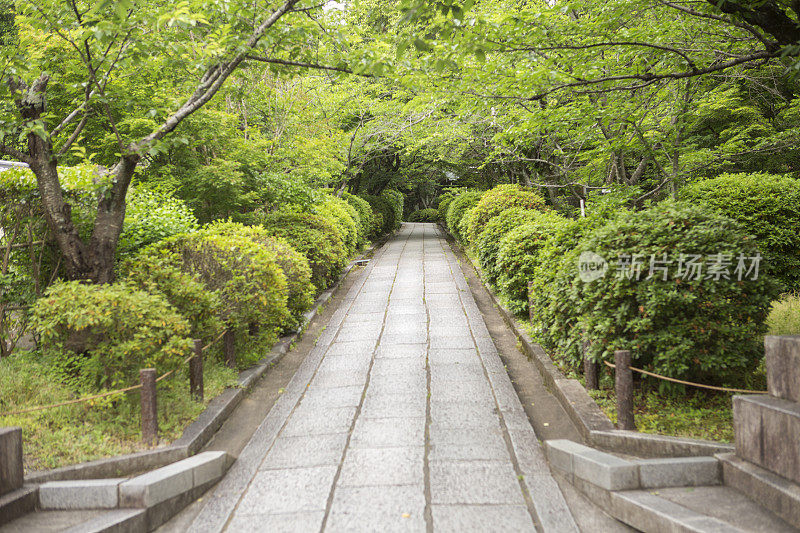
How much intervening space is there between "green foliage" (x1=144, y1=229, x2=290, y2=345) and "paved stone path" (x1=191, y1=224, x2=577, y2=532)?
1034mm

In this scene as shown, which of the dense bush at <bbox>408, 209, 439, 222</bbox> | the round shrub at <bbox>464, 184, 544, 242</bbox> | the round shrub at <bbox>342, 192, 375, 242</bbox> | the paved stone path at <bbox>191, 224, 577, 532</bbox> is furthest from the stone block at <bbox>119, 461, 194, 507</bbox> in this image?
the dense bush at <bbox>408, 209, 439, 222</bbox>

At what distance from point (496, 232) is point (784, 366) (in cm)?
737

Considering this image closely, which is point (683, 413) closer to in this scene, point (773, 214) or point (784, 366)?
point (784, 366)

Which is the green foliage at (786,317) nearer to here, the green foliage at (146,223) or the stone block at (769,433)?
the stone block at (769,433)

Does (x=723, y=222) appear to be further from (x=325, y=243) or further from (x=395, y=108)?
(x=395, y=108)

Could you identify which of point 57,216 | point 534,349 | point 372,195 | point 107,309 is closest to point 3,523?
point 107,309

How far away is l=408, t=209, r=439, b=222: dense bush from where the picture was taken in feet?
134

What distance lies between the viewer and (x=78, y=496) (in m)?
3.52

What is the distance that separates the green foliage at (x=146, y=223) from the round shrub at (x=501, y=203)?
788cm

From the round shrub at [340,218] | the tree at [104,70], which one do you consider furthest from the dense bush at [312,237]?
the tree at [104,70]

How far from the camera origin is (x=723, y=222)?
14.5 ft

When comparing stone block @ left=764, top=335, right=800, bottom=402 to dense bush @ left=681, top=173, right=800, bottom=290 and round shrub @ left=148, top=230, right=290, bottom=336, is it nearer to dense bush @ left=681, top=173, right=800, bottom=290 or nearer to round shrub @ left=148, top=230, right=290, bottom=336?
dense bush @ left=681, top=173, right=800, bottom=290

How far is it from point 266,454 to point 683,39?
7159mm

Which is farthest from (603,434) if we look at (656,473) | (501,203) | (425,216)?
(425,216)
